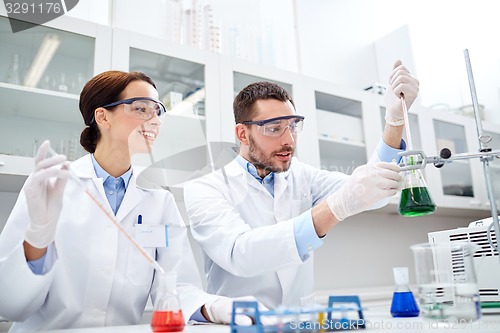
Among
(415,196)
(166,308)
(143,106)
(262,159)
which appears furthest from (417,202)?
(143,106)

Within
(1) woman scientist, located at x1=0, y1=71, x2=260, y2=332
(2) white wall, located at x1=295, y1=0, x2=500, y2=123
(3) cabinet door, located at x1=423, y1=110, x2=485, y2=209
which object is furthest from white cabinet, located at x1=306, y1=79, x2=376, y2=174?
(1) woman scientist, located at x1=0, y1=71, x2=260, y2=332

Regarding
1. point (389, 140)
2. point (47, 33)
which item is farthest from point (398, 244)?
point (47, 33)

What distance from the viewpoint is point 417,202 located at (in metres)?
1.03

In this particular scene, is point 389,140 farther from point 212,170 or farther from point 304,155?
point 304,155

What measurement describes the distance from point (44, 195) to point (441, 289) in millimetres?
914

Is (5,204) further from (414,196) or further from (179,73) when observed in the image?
(414,196)

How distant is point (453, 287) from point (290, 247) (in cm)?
45

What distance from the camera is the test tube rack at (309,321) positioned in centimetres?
71

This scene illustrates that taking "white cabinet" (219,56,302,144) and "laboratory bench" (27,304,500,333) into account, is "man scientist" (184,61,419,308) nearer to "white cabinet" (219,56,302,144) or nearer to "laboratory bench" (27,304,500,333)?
"laboratory bench" (27,304,500,333)

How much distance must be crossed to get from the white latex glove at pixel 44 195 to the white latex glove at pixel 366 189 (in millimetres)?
701

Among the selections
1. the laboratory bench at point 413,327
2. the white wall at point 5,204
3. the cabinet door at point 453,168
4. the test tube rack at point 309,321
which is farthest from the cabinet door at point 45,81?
the cabinet door at point 453,168

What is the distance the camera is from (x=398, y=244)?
3.72 metres

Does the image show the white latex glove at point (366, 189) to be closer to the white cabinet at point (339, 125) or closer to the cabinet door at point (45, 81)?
the cabinet door at point (45, 81)

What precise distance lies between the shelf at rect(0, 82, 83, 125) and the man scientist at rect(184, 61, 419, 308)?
92cm
